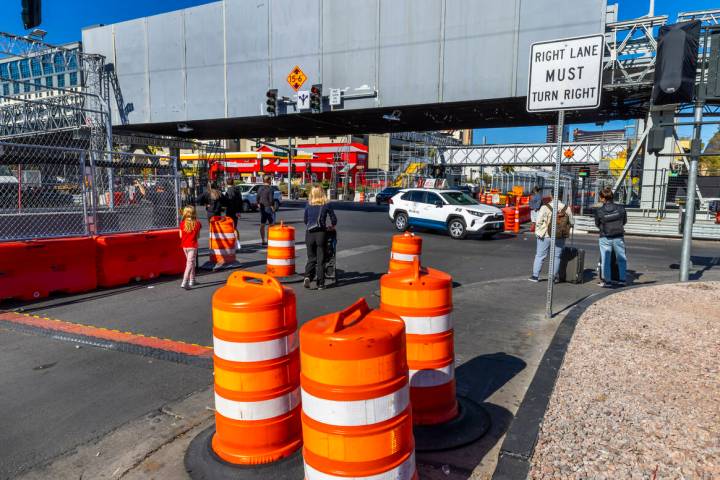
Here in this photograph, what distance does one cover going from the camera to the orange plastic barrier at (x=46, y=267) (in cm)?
701

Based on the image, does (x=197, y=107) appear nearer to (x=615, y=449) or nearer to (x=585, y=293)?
(x=585, y=293)

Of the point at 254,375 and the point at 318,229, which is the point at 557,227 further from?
the point at 254,375

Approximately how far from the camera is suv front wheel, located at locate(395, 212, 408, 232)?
725 inches

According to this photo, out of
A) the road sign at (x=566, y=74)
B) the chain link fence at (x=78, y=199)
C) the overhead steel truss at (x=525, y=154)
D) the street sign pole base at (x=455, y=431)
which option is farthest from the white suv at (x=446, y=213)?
the overhead steel truss at (x=525, y=154)

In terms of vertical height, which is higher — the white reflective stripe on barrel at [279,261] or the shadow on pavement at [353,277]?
the white reflective stripe on barrel at [279,261]

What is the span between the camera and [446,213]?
16.9 m

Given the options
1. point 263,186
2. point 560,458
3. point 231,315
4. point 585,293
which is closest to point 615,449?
point 560,458

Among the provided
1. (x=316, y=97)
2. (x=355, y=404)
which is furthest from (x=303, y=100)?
(x=355, y=404)

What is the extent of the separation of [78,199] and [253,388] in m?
10.7

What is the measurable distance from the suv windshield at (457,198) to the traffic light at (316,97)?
31.3 feet

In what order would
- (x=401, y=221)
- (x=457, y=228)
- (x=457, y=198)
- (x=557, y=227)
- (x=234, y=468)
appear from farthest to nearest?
(x=401, y=221)
(x=457, y=198)
(x=457, y=228)
(x=557, y=227)
(x=234, y=468)

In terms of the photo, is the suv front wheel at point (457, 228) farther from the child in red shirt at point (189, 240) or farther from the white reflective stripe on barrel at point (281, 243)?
the child in red shirt at point (189, 240)

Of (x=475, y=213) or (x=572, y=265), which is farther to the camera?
(x=475, y=213)

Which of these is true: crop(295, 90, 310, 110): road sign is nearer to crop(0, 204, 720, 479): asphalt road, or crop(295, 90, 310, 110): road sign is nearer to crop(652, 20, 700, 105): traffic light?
crop(0, 204, 720, 479): asphalt road
